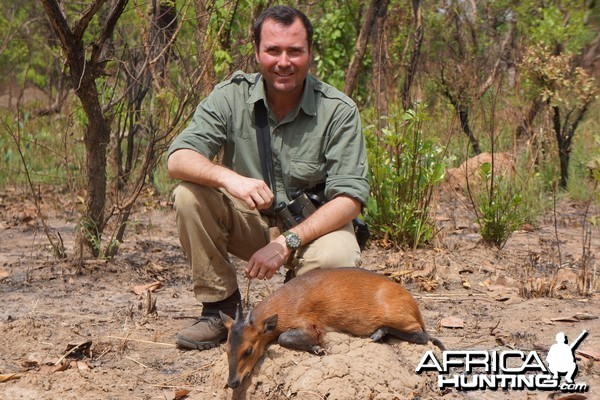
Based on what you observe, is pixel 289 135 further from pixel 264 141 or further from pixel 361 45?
pixel 361 45

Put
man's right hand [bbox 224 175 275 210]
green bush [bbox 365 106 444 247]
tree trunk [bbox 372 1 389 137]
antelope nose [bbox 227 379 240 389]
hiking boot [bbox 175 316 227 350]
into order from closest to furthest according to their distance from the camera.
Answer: antelope nose [bbox 227 379 240 389] < man's right hand [bbox 224 175 275 210] < hiking boot [bbox 175 316 227 350] < green bush [bbox 365 106 444 247] < tree trunk [bbox 372 1 389 137]

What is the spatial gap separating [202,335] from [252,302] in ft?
3.21

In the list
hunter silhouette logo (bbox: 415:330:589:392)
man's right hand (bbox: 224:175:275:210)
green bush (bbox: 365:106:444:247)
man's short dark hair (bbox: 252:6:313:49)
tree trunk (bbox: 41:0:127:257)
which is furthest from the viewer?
green bush (bbox: 365:106:444:247)

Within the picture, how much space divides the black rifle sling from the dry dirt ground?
103 centimetres

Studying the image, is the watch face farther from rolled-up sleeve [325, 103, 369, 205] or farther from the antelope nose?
the antelope nose

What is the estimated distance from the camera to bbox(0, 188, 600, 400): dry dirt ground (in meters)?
3.98

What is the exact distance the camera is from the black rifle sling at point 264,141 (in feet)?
15.8

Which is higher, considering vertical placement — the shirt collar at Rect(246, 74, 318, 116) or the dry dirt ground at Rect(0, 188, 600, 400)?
the shirt collar at Rect(246, 74, 318, 116)

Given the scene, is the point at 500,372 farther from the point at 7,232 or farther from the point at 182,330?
the point at 7,232

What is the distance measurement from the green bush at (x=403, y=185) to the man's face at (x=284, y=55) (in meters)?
2.04

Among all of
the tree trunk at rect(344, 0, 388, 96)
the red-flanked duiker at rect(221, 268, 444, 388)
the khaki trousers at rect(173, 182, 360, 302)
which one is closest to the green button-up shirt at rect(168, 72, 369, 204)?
the khaki trousers at rect(173, 182, 360, 302)

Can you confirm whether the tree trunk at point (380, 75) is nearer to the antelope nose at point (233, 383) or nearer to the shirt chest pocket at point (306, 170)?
the shirt chest pocket at point (306, 170)

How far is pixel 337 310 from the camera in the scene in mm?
4168

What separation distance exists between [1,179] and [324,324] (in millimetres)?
6443
